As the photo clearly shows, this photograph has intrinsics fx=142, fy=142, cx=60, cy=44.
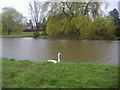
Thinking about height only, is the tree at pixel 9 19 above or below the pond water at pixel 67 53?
above

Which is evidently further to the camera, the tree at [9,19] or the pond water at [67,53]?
the pond water at [67,53]

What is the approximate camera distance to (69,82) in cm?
146

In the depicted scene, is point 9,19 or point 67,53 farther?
point 9,19

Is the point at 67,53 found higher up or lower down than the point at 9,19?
lower down

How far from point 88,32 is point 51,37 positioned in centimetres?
332

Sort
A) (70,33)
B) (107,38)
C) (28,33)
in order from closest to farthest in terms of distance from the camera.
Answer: (107,38) < (70,33) < (28,33)

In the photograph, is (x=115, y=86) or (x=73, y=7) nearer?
(x=115, y=86)

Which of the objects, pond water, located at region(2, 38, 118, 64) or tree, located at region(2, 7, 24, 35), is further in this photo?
pond water, located at region(2, 38, 118, 64)

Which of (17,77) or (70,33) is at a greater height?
(70,33)

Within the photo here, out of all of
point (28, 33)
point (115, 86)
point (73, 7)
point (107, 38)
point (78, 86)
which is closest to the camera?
point (115, 86)

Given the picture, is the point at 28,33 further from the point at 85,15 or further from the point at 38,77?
the point at 38,77

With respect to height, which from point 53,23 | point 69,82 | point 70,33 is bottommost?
point 69,82

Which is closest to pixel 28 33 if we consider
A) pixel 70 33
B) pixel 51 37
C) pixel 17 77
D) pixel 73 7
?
pixel 51 37

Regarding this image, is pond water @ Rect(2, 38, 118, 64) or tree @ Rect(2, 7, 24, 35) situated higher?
tree @ Rect(2, 7, 24, 35)
